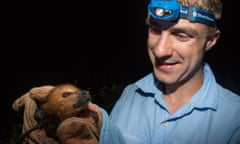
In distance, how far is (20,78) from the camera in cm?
471

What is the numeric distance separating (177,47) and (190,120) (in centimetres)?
41

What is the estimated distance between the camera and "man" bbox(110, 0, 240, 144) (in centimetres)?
167

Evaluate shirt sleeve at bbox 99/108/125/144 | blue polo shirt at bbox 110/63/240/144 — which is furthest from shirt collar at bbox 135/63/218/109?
shirt sleeve at bbox 99/108/125/144

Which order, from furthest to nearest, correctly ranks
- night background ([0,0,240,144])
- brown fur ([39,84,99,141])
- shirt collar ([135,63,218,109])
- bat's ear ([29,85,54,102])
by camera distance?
night background ([0,0,240,144]), shirt collar ([135,63,218,109]), bat's ear ([29,85,54,102]), brown fur ([39,84,99,141])

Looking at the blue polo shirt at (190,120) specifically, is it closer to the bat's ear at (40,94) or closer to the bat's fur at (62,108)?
the bat's fur at (62,108)

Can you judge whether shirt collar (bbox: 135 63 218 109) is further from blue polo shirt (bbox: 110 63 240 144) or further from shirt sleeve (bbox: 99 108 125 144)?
shirt sleeve (bbox: 99 108 125 144)

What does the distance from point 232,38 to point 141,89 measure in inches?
126

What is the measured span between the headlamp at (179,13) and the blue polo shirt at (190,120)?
1.32ft

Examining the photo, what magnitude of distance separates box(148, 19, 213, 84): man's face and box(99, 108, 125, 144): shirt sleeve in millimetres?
362

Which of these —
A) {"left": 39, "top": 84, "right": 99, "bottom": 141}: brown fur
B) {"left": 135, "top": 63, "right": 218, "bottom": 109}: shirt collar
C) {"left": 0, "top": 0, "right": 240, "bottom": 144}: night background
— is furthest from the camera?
{"left": 0, "top": 0, "right": 240, "bottom": 144}: night background

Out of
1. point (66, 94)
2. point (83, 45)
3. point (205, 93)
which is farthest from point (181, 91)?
point (83, 45)

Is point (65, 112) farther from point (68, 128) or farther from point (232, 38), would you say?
point (232, 38)

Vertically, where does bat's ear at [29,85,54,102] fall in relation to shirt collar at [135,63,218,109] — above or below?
above

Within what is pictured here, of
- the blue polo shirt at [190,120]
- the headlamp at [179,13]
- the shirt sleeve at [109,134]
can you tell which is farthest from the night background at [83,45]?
the headlamp at [179,13]
